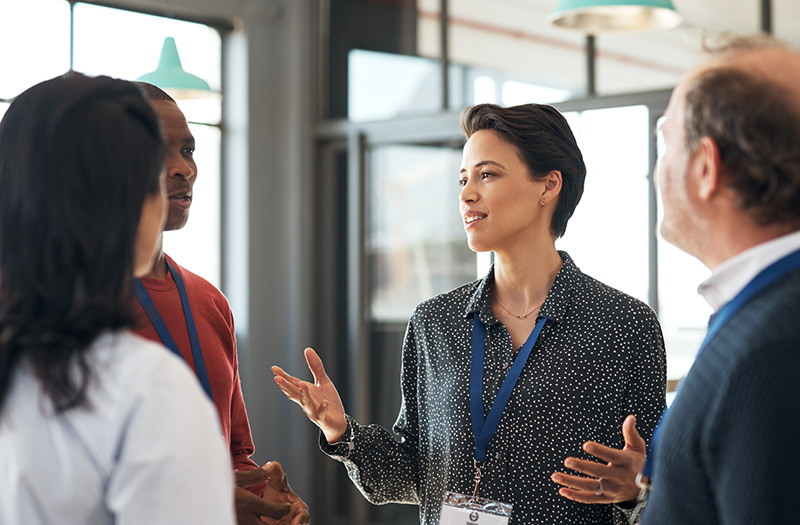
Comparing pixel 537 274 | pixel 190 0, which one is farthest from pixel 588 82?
pixel 537 274

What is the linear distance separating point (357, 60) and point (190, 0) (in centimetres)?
117

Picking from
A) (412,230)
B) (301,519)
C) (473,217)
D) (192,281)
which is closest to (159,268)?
(192,281)

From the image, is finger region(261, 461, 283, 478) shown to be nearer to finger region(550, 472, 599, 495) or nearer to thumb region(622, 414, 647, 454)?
finger region(550, 472, 599, 495)

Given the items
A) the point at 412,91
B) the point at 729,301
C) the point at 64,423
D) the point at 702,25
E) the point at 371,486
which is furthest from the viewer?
the point at 412,91

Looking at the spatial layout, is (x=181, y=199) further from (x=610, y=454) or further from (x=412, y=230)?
(x=412, y=230)

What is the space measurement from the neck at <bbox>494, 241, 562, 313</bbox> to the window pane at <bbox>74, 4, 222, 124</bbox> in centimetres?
363

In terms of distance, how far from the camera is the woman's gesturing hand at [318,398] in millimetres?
1987

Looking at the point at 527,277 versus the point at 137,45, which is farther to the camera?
the point at 137,45

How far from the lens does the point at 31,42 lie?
193 inches

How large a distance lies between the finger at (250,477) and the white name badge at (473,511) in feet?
1.45

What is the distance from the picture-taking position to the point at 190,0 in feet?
18.4

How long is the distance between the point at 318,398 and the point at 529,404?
0.49m

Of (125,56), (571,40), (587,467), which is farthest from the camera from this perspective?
(125,56)

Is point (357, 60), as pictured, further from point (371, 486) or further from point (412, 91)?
point (371, 486)
